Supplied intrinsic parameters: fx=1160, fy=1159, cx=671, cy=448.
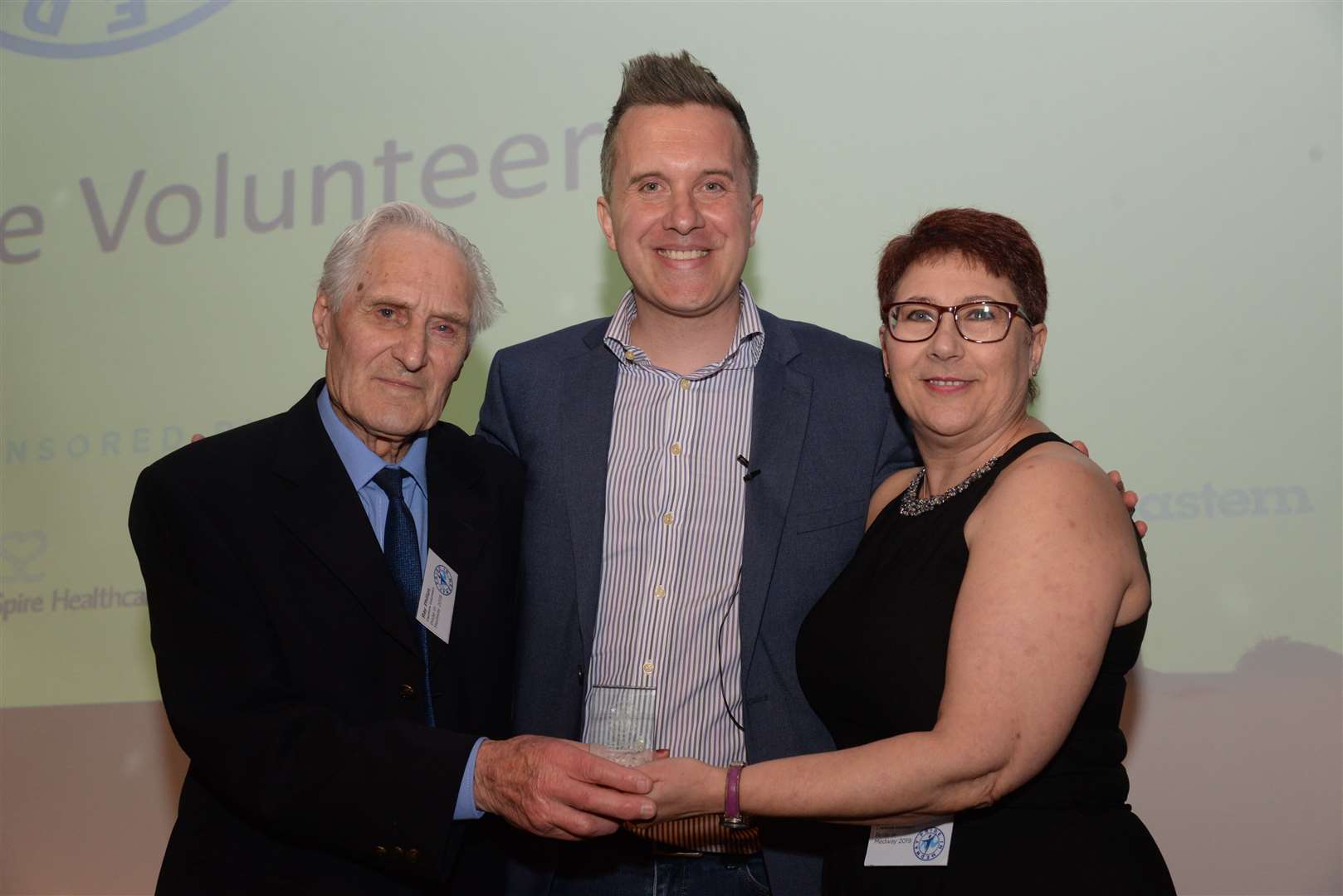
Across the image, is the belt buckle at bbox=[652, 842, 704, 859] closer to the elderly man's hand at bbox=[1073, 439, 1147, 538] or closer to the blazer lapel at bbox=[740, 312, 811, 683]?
the blazer lapel at bbox=[740, 312, 811, 683]

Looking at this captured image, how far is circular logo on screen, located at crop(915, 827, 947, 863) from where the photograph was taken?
220cm

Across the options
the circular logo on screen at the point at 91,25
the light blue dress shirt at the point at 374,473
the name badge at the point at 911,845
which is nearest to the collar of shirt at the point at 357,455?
the light blue dress shirt at the point at 374,473

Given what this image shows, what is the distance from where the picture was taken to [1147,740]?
12.7 feet

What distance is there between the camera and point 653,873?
268 centimetres

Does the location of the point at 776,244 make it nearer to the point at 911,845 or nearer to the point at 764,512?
the point at 764,512

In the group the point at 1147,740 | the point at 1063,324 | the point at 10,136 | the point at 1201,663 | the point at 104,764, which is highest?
the point at 10,136

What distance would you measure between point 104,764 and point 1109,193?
15.0 feet

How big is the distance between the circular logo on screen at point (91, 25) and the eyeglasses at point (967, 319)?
3.70m

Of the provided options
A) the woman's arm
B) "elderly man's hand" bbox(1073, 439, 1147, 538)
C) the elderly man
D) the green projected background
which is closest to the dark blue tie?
the elderly man

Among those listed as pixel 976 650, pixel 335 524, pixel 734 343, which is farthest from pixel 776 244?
pixel 976 650

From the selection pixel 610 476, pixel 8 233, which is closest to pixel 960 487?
pixel 610 476

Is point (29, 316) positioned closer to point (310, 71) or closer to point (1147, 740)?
point (310, 71)

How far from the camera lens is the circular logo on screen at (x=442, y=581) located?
2.53 m

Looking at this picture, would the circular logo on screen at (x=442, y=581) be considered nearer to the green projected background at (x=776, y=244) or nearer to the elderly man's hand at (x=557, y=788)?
the elderly man's hand at (x=557, y=788)
